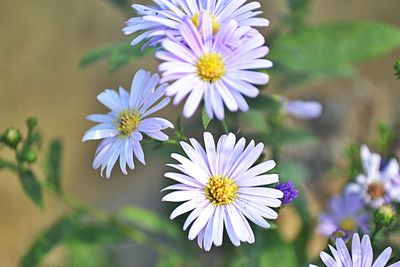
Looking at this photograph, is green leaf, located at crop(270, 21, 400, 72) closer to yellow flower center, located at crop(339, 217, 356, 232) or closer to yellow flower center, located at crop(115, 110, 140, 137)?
yellow flower center, located at crop(339, 217, 356, 232)

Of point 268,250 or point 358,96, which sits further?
point 358,96

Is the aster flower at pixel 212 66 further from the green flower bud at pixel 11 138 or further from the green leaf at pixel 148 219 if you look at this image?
the green leaf at pixel 148 219

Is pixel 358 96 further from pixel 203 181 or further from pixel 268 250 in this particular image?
pixel 203 181

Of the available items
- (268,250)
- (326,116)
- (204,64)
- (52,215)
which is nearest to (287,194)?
(204,64)

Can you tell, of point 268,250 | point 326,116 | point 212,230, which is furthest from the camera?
point 326,116

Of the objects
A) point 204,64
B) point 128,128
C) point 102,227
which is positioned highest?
point 204,64

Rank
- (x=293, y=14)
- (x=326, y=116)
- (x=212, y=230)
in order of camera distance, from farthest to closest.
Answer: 1. (x=326, y=116)
2. (x=293, y=14)
3. (x=212, y=230)

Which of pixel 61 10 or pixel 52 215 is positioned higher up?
pixel 61 10

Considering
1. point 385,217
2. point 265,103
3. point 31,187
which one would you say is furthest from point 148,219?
point 385,217
